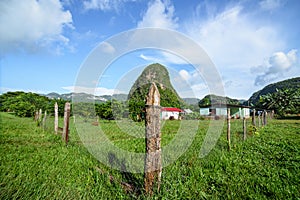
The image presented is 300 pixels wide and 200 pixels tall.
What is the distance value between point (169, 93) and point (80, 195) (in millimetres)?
8642

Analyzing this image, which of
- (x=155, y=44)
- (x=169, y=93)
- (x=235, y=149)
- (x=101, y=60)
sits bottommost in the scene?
(x=235, y=149)

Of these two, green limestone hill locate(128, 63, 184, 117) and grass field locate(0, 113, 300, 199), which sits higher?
green limestone hill locate(128, 63, 184, 117)

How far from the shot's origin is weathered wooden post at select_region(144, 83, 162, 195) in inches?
112

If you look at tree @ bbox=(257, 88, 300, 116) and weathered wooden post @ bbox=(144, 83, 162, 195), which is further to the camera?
tree @ bbox=(257, 88, 300, 116)

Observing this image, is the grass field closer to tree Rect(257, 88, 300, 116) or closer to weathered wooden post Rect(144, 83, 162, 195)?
weathered wooden post Rect(144, 83, 162, 195)

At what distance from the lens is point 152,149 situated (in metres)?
2.88

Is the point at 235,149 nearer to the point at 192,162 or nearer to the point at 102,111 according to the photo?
the point at 192,162


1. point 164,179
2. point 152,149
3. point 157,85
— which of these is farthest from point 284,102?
point 152,149

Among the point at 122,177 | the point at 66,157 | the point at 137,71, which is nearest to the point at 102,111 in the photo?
the point at 137,71

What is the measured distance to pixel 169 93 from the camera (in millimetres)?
11062

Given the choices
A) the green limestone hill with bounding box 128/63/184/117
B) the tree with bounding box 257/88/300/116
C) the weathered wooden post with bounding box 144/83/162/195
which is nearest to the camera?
the weathered wooden post with bounding box 144/83/162/195

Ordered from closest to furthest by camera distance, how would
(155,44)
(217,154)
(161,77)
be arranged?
1. (217,154)
2. (155,44)
3. (161,77)

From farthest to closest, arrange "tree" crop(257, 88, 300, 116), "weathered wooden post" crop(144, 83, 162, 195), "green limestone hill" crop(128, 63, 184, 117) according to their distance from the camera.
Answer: "tree" crop(257, 88, 300, 116), "green limestone hill" crop(128, 63, 184, 117), "weathered wooden post" crop(144, 83, 162, 195)

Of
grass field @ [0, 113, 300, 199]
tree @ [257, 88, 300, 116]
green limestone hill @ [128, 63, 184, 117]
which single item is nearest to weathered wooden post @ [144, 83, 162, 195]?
grass field @ [0, 113, 300, 199]
